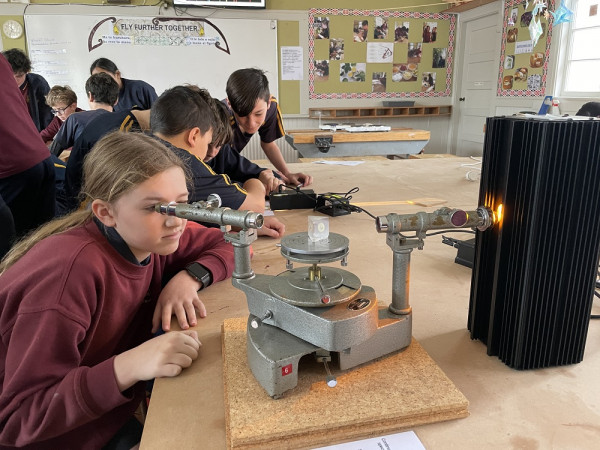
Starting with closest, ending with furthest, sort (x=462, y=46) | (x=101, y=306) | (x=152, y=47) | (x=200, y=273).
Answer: (x=101, y=306), (x=200, y=273), (x=152, y=47), (x=462, y=46)

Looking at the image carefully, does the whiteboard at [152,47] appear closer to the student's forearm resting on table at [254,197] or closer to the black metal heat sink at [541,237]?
the student's forearm resting on table at [254,197]

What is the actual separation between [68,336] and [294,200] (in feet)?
3.40

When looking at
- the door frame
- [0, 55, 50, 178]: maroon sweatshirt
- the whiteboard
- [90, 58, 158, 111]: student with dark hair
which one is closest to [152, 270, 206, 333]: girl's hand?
[0, 55, 50, 178]: maroon sweatshirt

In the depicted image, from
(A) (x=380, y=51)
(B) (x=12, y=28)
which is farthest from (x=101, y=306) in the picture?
(A) (x=380, y=51)

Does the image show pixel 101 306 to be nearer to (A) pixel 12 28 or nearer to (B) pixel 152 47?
(B) pixel 152 47

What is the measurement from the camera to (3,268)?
82cm

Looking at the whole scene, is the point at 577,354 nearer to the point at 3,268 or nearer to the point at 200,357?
the point at 200,357

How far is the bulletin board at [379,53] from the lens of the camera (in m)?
5.03

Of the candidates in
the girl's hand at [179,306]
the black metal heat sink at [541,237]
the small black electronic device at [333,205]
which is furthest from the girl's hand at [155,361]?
the small black electronic device at [333,205]

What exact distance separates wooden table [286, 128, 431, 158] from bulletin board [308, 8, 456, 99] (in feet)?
5.92

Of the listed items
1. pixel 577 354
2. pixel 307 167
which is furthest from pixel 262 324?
pixel 307 167

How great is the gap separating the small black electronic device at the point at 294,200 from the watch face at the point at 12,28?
14.3 ft

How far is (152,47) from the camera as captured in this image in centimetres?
471

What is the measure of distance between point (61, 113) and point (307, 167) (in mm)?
2010
